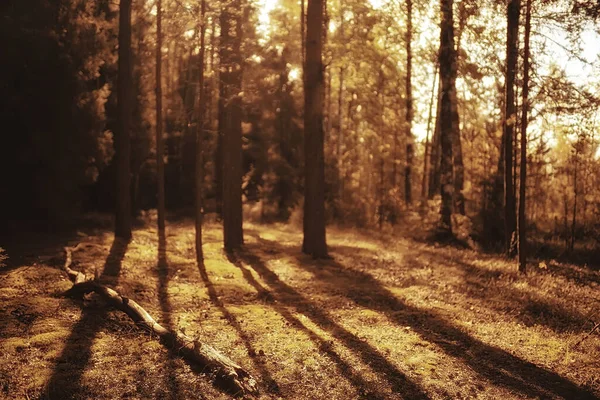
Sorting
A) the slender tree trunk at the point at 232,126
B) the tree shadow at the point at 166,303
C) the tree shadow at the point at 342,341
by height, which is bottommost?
the tree shadow at the point at 342,341

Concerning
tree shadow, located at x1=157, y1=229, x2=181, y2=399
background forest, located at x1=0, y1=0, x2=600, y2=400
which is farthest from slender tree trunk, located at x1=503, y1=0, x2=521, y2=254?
tree shadow, located at x1=157, y1=229, x2=181, y2=399

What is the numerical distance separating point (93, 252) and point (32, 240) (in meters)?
3.27

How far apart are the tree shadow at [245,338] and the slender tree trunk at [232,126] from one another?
13.4ft

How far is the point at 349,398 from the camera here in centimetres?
630

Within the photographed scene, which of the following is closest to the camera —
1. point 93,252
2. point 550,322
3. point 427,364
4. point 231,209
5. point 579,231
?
point 427,364

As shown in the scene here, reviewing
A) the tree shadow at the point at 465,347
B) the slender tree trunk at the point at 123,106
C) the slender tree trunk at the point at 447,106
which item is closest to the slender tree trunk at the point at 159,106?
the slender tree trunk at the point at 123,106

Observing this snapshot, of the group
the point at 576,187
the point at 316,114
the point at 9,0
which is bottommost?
the point at 576,187

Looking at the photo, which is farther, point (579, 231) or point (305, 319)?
point (579, 231)

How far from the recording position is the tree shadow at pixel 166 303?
6336 millimetres

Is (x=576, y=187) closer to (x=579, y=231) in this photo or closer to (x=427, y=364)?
(x=579, y=231)

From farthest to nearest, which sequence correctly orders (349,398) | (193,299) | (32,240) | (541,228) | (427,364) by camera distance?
(541,228) → (32,240) → (193,299) → (427,364) → (349,398)

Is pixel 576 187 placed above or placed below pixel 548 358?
above

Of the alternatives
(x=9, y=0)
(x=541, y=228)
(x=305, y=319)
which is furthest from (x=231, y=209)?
(x=541, y=228)

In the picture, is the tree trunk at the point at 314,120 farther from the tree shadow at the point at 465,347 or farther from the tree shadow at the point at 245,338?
the tree shadow at the point at 245,338
